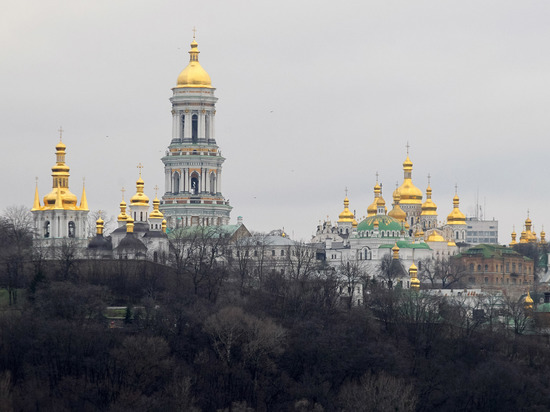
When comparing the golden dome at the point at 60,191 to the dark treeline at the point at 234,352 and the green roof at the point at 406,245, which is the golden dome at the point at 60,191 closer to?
the dark treeline at the point at 234,352

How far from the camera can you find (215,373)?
79.0 metres

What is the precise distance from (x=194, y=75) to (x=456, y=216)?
27.3 metres

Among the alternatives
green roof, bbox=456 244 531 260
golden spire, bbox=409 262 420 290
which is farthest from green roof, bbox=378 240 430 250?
golden spire, bbox=409 262 420 290

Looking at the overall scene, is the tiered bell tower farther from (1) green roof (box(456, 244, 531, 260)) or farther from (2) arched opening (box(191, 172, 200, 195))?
(1) green roof (box(456, 244, 531, 260))

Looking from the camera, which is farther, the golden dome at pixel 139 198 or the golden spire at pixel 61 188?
the golden dome at pixel 139 198

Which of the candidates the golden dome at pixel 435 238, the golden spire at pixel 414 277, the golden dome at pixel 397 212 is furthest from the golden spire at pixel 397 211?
the golden spire at pixel 414 277

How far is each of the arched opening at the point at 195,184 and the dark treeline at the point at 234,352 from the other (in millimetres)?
32429

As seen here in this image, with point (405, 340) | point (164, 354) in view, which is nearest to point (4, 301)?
point (164, 354)

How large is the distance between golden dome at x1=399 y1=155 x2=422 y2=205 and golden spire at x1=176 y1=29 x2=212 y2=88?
65.9 ft

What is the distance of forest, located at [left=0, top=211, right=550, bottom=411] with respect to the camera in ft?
252

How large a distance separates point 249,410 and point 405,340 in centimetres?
1339

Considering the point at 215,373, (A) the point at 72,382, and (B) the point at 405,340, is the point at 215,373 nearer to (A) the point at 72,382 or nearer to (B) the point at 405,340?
(A) the point at 72,382

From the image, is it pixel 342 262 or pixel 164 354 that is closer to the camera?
pixel 164 354

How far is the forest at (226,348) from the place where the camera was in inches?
3024
